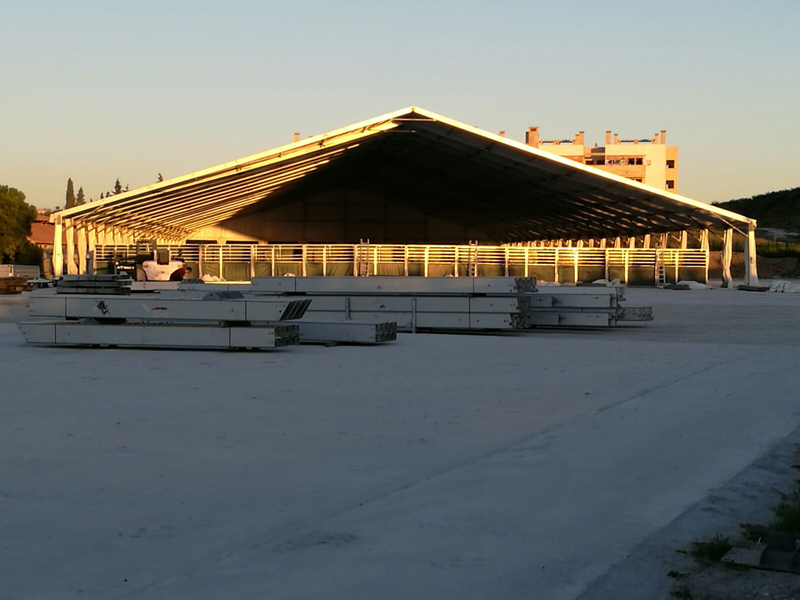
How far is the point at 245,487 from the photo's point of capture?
6367 millimetres

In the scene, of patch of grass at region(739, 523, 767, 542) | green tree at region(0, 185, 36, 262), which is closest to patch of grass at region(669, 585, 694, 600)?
patch of grass at region(739, 523, 767, 542)

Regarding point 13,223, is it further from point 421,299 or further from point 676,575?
point 676,575

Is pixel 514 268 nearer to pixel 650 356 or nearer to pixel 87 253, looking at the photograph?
pixel 87 253

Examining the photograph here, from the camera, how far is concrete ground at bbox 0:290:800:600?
4.73m

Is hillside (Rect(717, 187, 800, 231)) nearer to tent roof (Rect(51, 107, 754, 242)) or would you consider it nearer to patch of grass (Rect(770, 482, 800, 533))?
tent roof (Rect(51, 107, 754, 242))

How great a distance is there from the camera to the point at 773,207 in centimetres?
15250

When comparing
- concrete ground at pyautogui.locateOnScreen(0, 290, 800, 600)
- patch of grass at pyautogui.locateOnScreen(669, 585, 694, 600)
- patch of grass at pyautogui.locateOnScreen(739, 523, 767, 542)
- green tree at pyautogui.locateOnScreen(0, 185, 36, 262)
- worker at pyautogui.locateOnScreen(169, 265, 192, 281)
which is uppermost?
green tree at pyautogui.locateOnScreen(0, 185, 36, 262)

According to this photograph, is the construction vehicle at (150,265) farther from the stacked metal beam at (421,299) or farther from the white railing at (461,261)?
the stacked metal beam at (421,299)

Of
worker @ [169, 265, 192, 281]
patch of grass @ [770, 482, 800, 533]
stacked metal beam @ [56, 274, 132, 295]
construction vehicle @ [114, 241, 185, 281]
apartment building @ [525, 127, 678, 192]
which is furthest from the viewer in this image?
apartment building @ [525, 127, 678, 192]

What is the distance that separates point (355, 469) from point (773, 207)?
521 feet

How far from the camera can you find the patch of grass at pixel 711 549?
4949 millimetres

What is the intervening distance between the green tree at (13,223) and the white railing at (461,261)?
19.4 meters

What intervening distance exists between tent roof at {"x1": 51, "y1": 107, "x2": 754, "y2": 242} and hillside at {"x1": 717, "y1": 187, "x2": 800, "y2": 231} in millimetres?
78185

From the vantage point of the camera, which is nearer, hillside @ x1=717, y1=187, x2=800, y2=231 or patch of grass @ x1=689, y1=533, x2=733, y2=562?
patch of grass @ x1=689, y1=533, x2=733, y2=562
